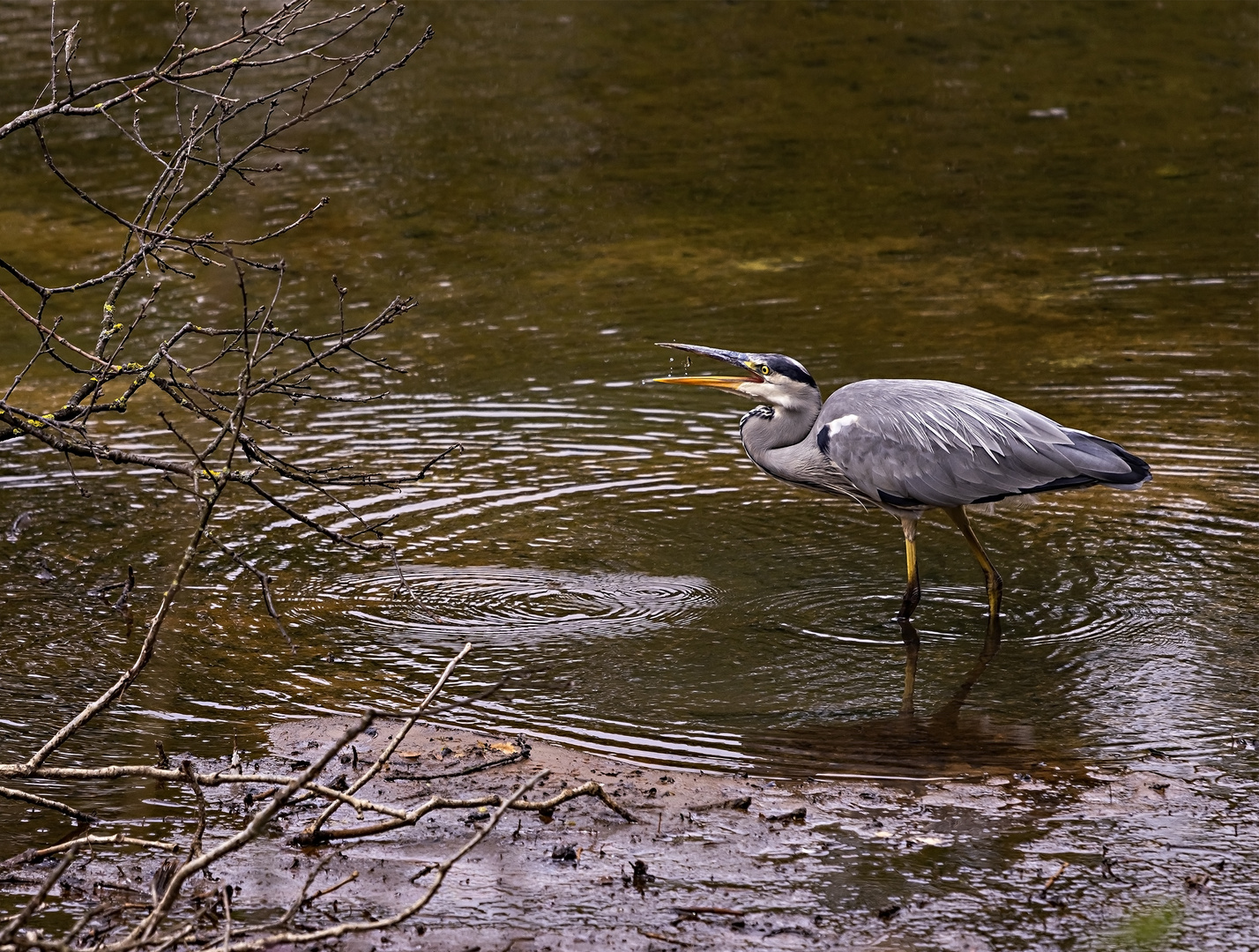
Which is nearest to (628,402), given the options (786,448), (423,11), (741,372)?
(741,372)

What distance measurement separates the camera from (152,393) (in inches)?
436

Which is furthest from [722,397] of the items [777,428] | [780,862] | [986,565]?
[780,862]

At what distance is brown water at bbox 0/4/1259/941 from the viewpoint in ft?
21.5

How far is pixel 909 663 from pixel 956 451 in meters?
1.04

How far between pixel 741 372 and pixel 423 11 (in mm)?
13038

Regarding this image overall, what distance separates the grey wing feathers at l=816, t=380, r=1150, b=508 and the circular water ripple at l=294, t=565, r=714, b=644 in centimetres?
99

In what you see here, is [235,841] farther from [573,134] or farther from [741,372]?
[573,134]

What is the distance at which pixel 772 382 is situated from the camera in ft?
25.1

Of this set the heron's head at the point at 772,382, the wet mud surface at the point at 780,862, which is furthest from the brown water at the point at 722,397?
the heron's head at the point at 772,382

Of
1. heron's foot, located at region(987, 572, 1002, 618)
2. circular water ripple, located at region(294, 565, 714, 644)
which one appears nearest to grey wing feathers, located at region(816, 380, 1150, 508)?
heron's foot, located at region(987, 572, 1002, 618)

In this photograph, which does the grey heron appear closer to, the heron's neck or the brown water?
the heron's neck

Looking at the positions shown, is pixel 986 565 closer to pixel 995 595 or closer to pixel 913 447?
pixel 995 595

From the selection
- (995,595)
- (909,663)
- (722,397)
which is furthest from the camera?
(722,397)

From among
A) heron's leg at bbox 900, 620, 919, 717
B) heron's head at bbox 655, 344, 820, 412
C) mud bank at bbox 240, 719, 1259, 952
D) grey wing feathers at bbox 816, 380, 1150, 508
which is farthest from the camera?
heron's head at bbox 655, 344, 820, 412
